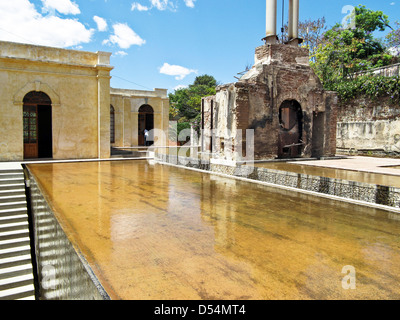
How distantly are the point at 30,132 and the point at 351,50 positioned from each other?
2001 centimetres

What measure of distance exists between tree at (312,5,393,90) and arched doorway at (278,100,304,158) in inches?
231

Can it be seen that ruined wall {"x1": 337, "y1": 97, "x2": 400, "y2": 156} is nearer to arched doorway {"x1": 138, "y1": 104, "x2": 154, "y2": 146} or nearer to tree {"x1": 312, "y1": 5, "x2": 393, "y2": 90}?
tree {"x1": 312, "y1": 5, "x2": 393, "y2": 90}

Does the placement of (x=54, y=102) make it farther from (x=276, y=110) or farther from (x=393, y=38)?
(x=393, y=38)

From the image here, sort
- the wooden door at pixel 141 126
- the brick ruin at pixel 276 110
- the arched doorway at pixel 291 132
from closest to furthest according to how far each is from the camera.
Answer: the brick ruin at pixel 276 110
the arched doorway at pixel 291 132
the wooden door at pixel 141 126

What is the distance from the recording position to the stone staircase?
235 inches

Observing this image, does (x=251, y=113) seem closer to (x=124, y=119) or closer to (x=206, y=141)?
(x=206, y=141)

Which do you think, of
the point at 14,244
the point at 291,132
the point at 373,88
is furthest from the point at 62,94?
the point at 373,88

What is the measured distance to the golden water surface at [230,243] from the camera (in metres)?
2.51

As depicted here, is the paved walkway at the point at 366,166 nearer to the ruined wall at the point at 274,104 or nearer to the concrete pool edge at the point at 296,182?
the ruined wall at the point at 274,104

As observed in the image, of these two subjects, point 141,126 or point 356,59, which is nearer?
point 356,59

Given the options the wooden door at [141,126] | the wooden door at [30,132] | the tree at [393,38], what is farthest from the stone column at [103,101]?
the tree at [393,38]

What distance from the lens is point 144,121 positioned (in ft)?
75.0

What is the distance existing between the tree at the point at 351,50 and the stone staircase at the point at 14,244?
50.5 ft
